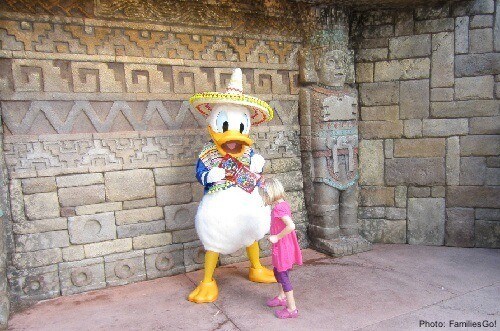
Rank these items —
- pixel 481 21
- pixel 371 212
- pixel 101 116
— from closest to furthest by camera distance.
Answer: pixel 101 116 → pixel 481 21 → pixel 371 212

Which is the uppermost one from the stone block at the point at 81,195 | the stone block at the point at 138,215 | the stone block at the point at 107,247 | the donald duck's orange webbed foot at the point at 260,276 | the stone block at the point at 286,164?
the stone block at the point at 286,164

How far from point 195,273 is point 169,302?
63cm

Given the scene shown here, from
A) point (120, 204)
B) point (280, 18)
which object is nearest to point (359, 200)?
point (280, 18)

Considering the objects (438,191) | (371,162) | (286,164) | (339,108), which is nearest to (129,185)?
(286,164)

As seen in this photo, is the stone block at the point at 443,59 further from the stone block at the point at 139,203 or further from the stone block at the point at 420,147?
the stone block at the point at 139,203

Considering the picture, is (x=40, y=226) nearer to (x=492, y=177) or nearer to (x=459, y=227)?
(x=459, y=227)

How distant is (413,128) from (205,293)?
3.12 metres

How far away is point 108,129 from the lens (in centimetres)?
352

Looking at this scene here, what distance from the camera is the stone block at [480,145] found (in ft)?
13.8

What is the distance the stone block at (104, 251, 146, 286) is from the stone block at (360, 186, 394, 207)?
2.81 m

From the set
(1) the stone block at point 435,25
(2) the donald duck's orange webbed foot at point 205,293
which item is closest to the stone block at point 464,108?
(1) the stone block at point 435,25

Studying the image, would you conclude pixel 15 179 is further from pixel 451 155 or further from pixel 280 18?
pixel 451 155

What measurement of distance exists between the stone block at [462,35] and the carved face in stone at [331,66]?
1277 millimetres

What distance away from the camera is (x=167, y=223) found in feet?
12.4
